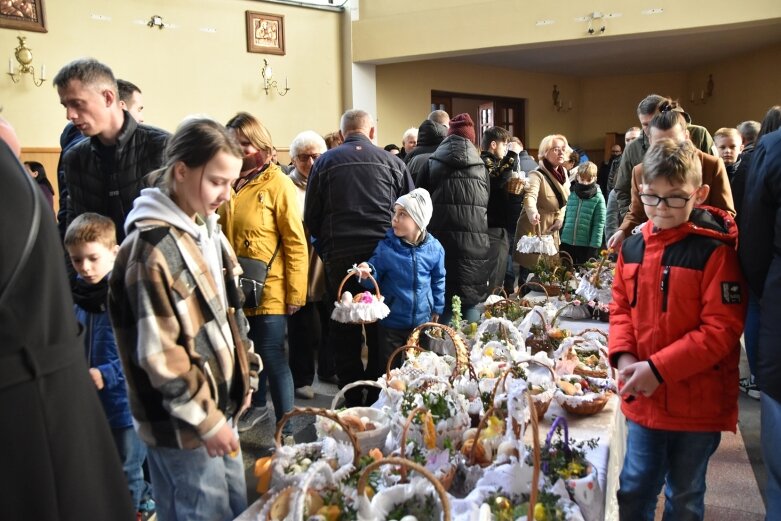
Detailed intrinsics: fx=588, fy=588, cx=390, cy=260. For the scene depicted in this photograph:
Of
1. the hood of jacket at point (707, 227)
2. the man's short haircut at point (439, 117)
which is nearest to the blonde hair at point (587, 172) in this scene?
the man's short haircut at point (439, 117)

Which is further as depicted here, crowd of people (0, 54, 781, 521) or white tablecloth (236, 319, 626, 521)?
white tablecloth (236, 319, 626, 521)

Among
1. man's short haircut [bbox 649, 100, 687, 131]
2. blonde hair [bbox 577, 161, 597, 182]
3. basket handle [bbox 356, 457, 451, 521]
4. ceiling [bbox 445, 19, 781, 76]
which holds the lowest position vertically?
basket handle [bbox 356, 457, 451, 521]

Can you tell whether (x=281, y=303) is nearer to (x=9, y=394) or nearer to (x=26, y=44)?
(x=9, y=394)

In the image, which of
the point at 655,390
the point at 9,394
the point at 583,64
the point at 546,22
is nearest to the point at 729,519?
the point at 655,390

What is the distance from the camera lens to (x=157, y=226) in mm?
1398

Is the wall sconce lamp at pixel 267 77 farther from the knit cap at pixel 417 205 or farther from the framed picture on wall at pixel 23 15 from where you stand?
the knit cap at pixel 417 205

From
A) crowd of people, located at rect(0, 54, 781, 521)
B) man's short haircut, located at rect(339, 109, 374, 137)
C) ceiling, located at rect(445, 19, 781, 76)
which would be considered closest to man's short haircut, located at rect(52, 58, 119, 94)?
crowd of people, located at rect(0, 54, 781, 521)

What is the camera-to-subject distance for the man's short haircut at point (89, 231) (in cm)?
203

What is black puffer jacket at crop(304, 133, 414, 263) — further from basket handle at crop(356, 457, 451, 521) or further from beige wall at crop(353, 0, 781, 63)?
beige wall at crop(353, 0, 781, 63)

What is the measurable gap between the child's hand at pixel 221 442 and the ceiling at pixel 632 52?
7.67 metres

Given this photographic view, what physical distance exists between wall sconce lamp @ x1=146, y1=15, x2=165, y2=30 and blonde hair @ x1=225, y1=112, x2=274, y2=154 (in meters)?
5.02

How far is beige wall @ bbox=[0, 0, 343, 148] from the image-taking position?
242 inches

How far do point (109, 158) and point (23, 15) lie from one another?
4.89 meters

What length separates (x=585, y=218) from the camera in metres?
5.12
